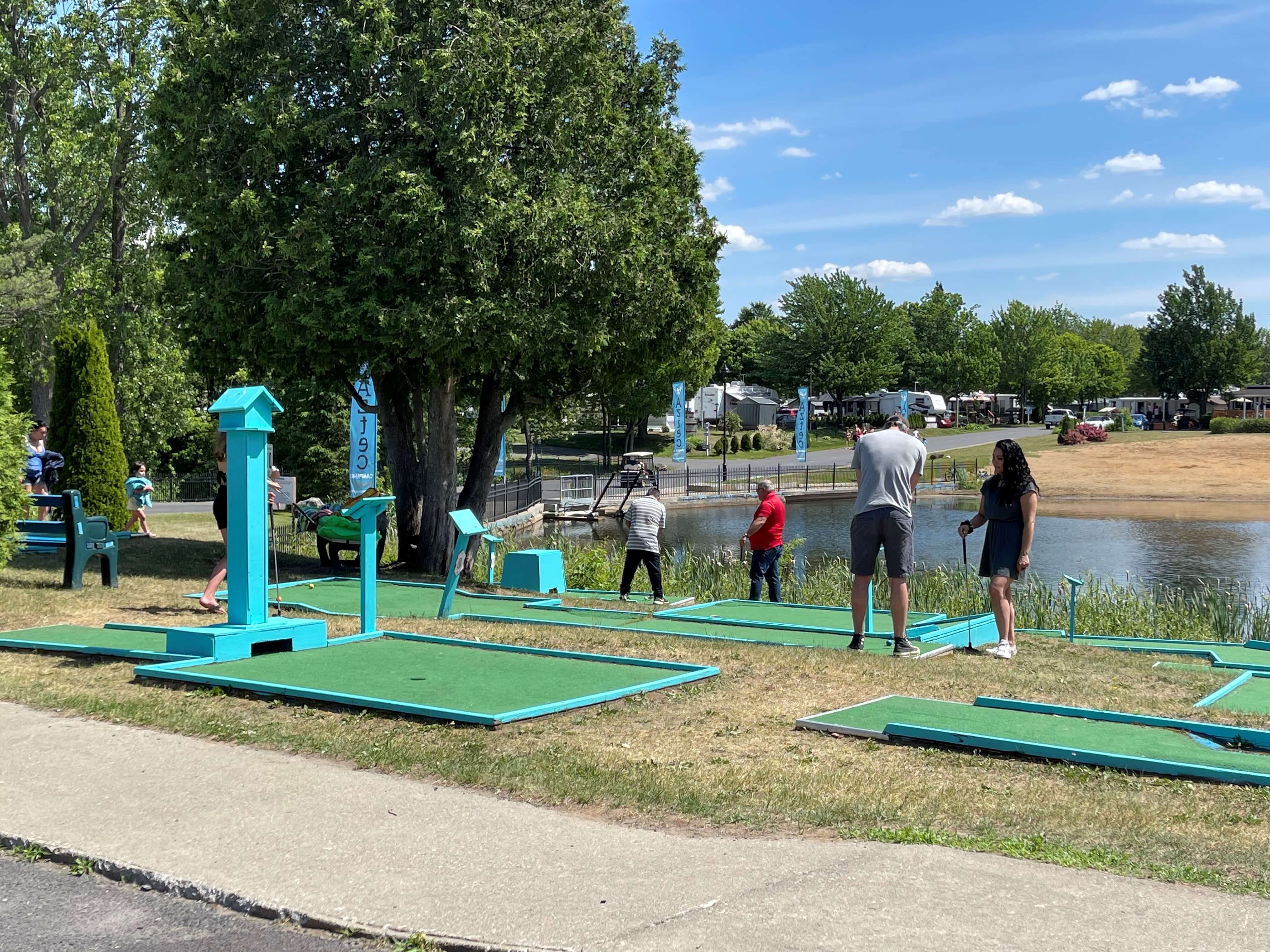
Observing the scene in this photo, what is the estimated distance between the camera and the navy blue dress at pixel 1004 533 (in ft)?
30.7

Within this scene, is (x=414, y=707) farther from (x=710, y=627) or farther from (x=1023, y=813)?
(x=710, y=627)

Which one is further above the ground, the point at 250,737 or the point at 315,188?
the point at 315,188

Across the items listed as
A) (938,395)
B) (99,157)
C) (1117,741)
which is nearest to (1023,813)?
(1117,741)

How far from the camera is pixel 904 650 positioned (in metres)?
9.27

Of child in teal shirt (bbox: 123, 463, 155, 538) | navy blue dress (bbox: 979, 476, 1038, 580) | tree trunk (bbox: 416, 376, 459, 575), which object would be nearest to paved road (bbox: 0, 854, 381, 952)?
navy blue dress (bbox: 979, 476, 1038, 580)

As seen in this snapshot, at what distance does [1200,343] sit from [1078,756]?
324ft

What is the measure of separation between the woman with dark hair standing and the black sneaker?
0.75 metres

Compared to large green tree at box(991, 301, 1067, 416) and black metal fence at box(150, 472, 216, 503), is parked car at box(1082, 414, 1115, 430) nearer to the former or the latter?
large green tree at box(991, 301, 1067, 416)

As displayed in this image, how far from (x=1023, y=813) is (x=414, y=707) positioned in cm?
336

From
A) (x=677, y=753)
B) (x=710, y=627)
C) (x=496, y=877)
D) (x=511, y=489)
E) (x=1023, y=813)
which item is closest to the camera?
(x=496, y=877)

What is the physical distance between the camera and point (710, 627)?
36.8ft

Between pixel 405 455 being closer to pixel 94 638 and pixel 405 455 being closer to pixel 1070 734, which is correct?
pixel 94 638

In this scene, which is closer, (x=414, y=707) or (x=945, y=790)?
(x=945, y=790)

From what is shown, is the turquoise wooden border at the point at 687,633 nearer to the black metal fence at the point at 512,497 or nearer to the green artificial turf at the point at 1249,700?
the green artificial turf at the point at 1249,700
